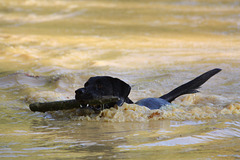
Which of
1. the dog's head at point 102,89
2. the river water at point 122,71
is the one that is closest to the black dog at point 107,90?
the dog's head at point 102,89

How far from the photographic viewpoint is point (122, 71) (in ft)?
26.0

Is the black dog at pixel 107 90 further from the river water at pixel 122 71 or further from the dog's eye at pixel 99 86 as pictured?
the river water at pixel 122 71

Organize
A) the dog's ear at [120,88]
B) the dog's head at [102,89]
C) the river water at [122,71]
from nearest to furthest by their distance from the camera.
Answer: the river water at [122,71] < the dog's head at [102,89] < the dog's ear at [120,88]

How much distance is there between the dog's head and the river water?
0.20 meters

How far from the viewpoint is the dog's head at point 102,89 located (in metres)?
4.23

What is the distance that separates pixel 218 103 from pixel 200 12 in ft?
32.9

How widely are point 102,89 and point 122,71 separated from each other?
3553 millimetres

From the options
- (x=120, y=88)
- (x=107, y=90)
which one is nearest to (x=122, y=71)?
(x=120, y=88)

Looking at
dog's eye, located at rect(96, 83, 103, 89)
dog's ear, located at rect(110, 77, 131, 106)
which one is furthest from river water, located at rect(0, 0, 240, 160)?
dog's eye, located at rect(96, 83, 103, 89)

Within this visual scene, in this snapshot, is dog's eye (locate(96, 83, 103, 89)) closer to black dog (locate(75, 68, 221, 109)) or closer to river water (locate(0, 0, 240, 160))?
black dog (locate(75, 68, 221, 109))

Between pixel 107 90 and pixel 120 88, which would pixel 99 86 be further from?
pixel 120 88

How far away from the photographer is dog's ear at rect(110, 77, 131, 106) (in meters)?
4.50

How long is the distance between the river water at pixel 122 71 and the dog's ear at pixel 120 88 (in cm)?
12

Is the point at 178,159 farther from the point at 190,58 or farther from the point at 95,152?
the point at 190,58
